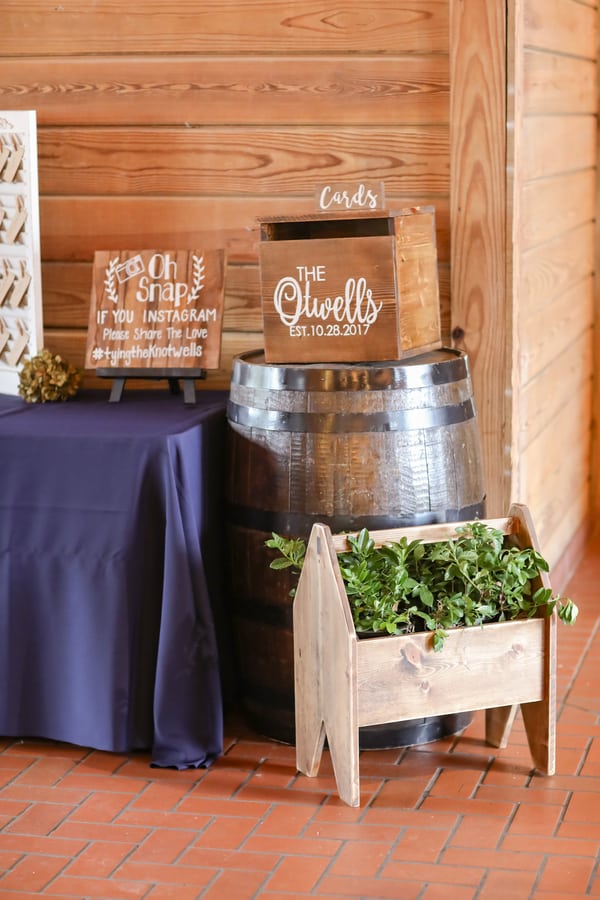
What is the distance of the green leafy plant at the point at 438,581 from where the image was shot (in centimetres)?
271

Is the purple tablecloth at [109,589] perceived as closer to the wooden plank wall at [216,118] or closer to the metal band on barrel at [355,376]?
the metal band on barrel at [355,376]

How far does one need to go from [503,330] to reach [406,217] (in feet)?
1.67

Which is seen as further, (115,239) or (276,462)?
(115,239)

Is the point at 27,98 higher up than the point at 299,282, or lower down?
higher up

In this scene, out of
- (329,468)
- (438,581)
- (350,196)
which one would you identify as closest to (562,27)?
(350,196)

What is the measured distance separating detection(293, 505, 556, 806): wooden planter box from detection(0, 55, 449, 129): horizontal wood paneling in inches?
47.0

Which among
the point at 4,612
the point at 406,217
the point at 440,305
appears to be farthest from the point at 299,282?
the point at 4,612

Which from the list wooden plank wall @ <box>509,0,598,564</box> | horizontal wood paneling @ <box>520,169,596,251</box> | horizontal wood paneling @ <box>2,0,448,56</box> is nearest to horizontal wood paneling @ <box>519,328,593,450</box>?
wooden plank wall @ <box>509,0,598,564</box>

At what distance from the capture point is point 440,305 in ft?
11.1

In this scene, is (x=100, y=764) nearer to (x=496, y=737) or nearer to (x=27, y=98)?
(x=496, y=737)

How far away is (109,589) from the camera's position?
2908 millimetres

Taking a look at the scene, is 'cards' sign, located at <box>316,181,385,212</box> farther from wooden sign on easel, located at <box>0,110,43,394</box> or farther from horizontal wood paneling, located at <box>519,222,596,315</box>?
wooden sign on easel, located at <box>0,110,43,394</box>

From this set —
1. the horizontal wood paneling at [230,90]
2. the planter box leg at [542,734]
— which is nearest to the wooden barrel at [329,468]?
the planter box leg at [542,734]

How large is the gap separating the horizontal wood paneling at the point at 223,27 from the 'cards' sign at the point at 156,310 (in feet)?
2.03
